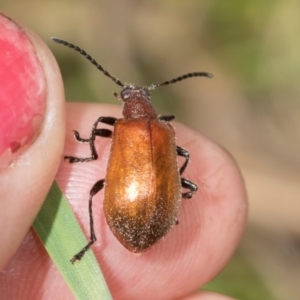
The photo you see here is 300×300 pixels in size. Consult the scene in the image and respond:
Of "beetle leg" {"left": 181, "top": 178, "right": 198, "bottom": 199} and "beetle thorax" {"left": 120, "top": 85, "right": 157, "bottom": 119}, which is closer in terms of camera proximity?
"beetle leg" {"left": 181, "top": 178, "right": 198, "bottom": 199}

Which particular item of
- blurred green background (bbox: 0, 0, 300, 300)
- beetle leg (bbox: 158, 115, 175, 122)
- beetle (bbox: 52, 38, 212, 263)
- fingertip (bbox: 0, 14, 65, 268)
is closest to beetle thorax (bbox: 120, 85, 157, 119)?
beetle leg (bbox: 158, 115, 175, 122)

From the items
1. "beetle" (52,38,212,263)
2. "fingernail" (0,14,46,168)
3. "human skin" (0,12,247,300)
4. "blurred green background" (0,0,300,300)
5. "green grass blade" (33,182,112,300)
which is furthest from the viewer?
"blurred green background" (0,0,300,300)

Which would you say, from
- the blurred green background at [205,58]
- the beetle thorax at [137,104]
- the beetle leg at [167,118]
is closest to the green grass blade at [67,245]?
the beetle thorax at [137,104]

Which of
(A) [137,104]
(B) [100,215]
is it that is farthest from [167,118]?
(B) [100,215]

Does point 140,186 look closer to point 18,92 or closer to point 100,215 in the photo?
point 100,215

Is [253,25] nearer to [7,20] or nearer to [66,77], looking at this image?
[66,77]

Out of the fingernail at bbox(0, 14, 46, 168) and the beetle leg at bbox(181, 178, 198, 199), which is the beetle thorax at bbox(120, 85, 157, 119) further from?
the fingernail at bbox(0, 14, 46, 168)

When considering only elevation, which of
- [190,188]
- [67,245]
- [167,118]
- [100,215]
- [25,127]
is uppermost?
[25,127]
